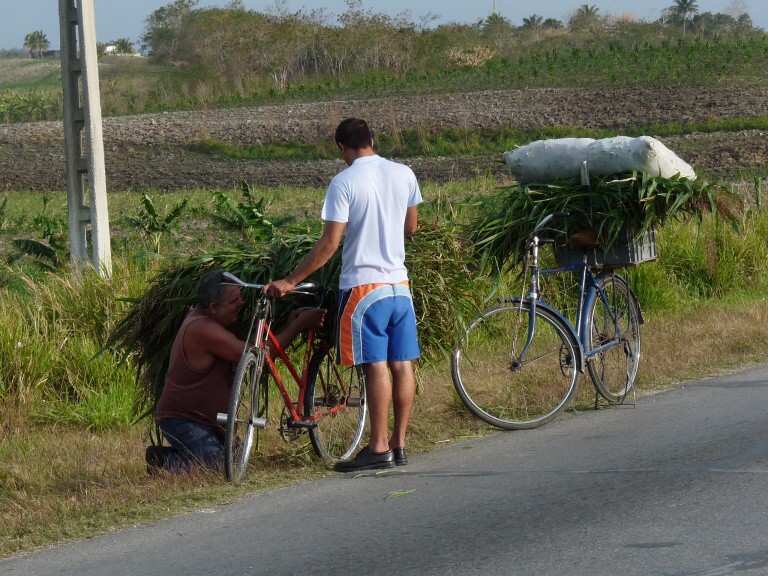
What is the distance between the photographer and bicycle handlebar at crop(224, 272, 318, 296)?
6688mm

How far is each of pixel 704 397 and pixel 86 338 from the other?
4964mm

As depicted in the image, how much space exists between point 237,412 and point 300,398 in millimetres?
568

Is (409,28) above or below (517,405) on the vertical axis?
above

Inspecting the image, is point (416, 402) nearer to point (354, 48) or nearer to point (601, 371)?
point (601, 371)

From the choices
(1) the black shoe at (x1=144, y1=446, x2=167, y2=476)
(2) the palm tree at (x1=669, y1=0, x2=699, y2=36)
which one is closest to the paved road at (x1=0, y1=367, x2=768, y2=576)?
(1) the black shoe at (x1=144, y1=446, x2=167, y2=476)

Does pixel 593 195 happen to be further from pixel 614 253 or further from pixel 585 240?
pixel 614 253

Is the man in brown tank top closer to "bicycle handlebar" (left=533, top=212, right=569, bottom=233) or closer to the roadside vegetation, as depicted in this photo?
the roadside vegetation

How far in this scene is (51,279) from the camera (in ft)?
36.8

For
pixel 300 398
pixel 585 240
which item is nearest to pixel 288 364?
pixel 300 398

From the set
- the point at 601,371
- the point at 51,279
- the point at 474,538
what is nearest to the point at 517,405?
the point at 601,371

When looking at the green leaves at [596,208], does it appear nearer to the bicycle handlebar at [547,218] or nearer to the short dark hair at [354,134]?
the bicycle handlebar at [547,218]

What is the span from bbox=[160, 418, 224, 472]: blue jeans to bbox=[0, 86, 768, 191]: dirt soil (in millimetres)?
16307

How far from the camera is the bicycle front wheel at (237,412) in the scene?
6.38 m

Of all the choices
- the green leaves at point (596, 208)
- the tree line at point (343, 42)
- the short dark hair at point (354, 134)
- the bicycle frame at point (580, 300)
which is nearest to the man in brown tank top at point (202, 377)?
the short dark hair at point (354, 134)
